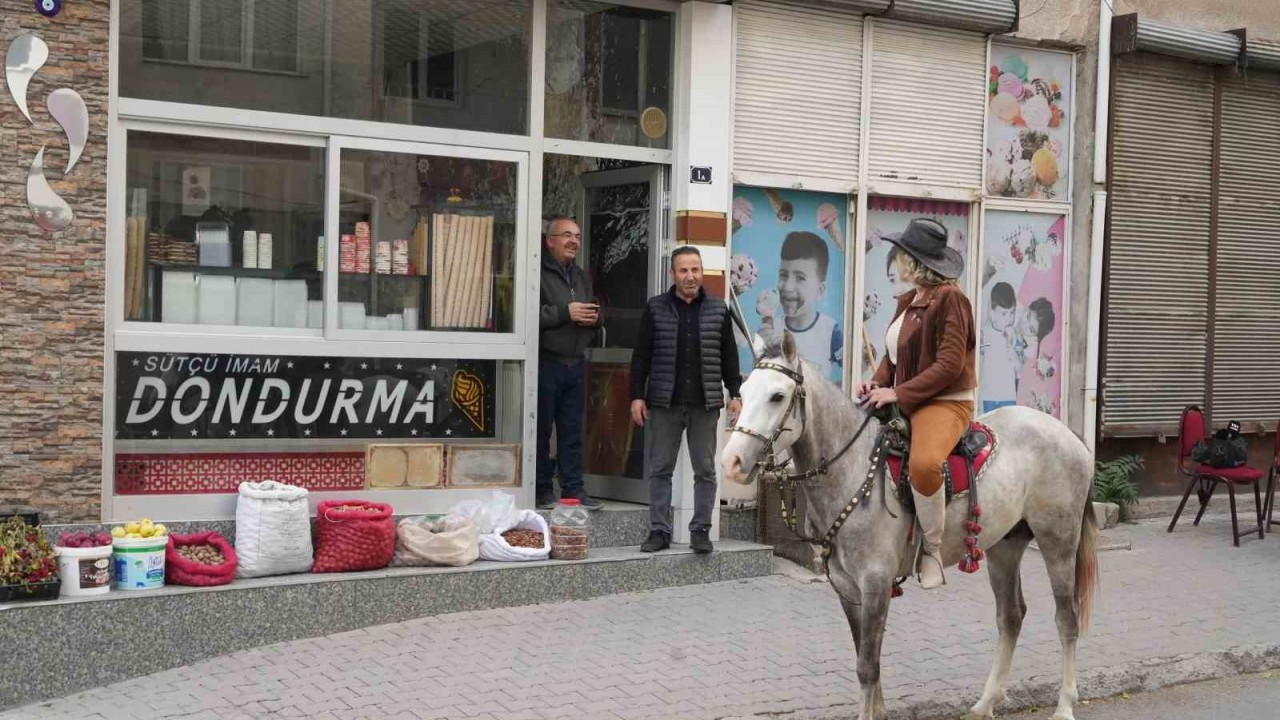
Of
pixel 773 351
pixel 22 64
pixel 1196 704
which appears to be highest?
pixel 22 64

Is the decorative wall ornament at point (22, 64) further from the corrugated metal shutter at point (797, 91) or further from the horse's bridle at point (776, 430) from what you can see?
the corrugated metal shutter at point (797, 91)

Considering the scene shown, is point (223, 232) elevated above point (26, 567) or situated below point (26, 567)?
above

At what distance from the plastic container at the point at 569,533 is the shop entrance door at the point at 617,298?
1026 mm

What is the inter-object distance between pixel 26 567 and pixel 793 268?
626cm

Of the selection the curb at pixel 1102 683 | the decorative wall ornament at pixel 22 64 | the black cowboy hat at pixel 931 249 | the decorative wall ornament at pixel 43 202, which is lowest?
the curb at pixel 1102 683

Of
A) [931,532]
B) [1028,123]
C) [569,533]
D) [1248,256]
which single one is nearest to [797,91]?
[1028,123]

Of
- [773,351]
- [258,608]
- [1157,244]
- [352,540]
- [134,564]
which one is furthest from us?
[1157,244]

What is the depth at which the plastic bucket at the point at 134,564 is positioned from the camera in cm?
801

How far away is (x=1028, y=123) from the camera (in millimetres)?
12664

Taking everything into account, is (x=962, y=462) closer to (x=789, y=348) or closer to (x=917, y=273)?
(x=917, y=273)

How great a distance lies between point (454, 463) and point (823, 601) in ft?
8.99

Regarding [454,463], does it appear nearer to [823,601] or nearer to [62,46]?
[823,601]

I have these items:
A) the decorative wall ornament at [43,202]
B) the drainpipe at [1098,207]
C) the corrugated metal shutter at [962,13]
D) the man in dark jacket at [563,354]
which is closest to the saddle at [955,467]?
the man in dark jacket at [563,354]

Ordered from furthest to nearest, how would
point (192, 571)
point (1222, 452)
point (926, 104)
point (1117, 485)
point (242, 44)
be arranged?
point (1117, 485) < point (1222, 452) < point (926, 104) < point (242, 44) < point (192, 571)
